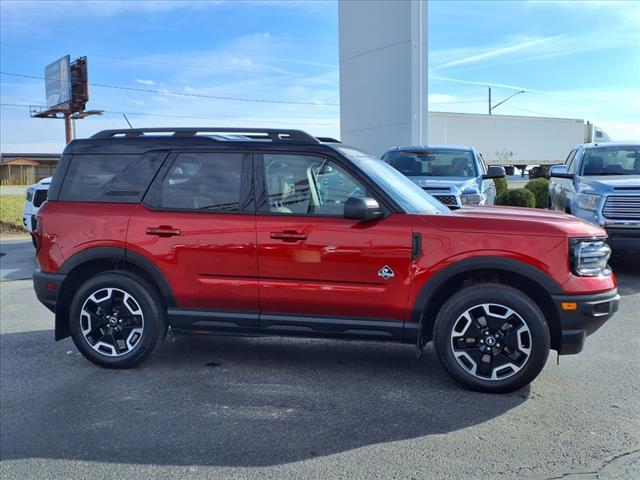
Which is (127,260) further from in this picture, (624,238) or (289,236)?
(624,238)

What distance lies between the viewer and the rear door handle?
4805 mm

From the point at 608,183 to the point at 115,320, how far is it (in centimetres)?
716

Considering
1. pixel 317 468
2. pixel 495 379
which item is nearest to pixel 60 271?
pixel 317 468

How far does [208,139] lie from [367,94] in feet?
44.7

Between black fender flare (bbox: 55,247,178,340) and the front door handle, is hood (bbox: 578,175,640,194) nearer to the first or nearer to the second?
the front door handle

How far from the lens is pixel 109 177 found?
16.7ft

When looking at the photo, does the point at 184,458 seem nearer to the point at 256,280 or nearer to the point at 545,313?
the point at 256,280

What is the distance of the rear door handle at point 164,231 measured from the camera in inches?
189

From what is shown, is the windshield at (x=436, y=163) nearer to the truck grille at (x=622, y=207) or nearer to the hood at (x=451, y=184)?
the hood at (x=451, y=184)

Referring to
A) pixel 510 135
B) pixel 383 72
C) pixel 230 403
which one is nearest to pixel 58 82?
pixel 383 72

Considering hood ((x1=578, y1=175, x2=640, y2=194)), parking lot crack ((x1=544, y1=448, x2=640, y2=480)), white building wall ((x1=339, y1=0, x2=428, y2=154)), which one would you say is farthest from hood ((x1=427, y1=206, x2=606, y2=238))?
white building wall ((x1=339, y1=0, x2=428, y2=154))

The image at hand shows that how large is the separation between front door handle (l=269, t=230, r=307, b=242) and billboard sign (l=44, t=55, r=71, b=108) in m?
33.1

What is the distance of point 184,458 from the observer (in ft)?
11.5

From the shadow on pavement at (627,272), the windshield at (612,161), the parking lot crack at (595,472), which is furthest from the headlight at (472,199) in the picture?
the parking lot crack at (595,472)
